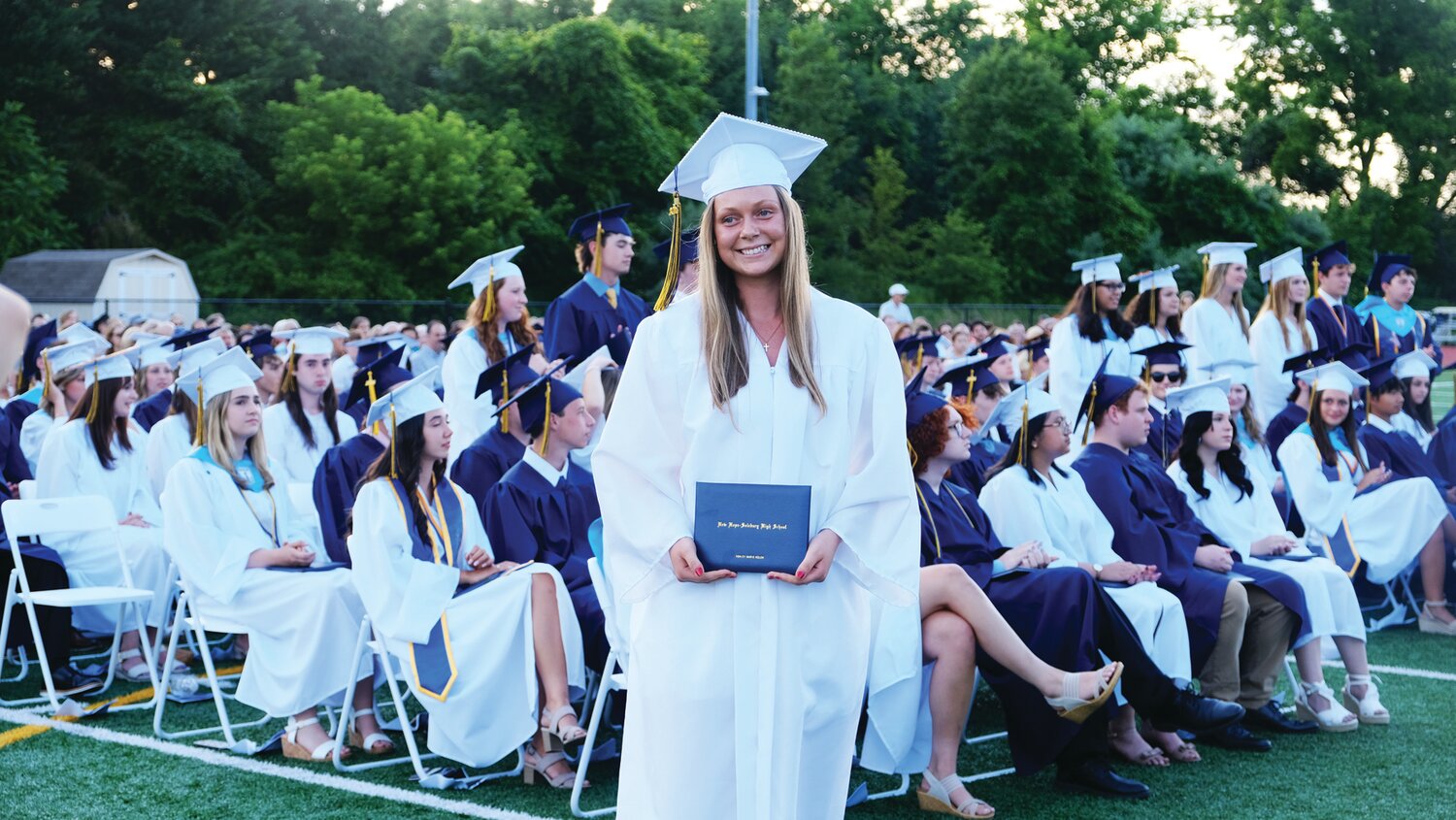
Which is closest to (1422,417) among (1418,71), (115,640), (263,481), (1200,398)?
(1200,398)

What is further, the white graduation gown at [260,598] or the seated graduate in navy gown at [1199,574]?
the seated graduate in navy gown at [1199,574]

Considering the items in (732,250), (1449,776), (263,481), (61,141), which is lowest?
(1449,776)

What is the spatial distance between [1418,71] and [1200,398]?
45.6 meters

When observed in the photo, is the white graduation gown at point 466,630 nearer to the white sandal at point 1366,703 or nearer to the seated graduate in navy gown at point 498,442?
the seated graduate in navy gown at point 498,442

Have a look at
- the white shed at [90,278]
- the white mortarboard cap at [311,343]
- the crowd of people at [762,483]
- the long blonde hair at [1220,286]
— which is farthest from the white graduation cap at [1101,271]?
the white shed at [90,278]

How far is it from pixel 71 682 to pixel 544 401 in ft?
8.37

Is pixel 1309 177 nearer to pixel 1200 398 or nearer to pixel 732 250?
pixel 1200 398

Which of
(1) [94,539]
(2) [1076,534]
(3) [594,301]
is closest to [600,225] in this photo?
(3) [594,301]

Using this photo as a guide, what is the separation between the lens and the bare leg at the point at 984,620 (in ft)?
16.7

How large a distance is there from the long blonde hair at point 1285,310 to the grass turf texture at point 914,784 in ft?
14.6

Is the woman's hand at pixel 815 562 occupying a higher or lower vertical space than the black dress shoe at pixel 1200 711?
higher

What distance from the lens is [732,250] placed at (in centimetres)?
327

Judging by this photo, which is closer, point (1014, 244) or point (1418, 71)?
point (1014, 244)

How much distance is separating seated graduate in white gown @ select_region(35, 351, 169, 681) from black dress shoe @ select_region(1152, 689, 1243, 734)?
14.8 feet
